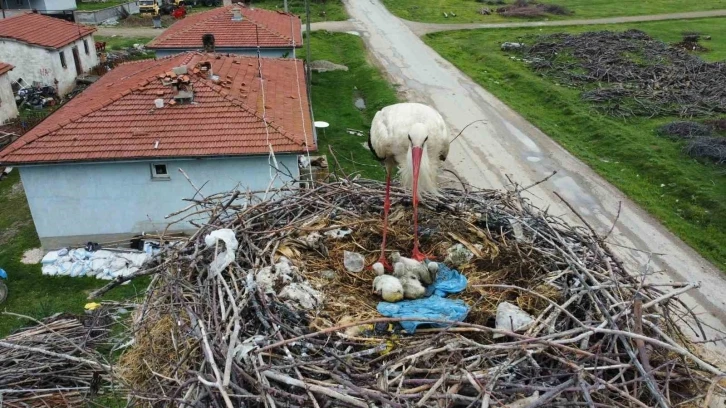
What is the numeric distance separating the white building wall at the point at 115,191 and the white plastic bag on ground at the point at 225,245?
231 inches

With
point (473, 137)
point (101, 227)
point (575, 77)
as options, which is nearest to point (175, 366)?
point (101, 227)

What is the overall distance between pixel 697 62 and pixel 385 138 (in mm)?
22767

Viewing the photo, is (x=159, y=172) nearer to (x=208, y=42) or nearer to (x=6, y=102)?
(x=208, y=42)

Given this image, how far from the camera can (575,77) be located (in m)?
22.0

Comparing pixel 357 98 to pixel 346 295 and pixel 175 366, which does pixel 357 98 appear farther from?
pixel 175 366

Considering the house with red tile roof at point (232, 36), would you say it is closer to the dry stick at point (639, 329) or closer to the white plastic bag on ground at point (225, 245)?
the white plastic bag on ground at point (225, 245)

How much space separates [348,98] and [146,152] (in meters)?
10.5

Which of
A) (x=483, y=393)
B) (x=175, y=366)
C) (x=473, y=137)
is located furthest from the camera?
(x=473, y=137)

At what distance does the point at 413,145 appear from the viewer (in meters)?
5.55

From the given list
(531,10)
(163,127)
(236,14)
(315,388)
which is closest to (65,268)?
(163,127)

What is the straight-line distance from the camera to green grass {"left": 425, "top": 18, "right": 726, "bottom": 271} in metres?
12.4

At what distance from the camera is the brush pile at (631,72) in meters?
18.9

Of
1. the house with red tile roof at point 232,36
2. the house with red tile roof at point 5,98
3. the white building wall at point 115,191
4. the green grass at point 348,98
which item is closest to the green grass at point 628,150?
the green grass at point 348,98

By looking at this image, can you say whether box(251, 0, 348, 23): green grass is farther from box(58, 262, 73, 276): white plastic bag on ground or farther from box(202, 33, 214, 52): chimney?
box(58, 262, 73, 276): white plastic bag on ground
